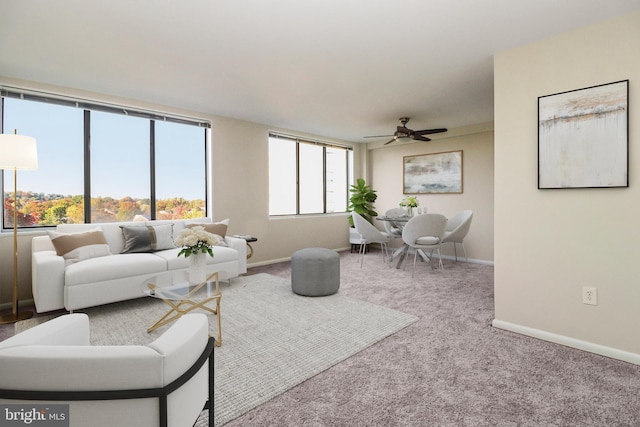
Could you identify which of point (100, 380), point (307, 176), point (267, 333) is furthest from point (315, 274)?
point (307, 176)

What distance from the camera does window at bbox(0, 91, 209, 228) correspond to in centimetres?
367

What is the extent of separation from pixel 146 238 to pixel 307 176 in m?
3.54

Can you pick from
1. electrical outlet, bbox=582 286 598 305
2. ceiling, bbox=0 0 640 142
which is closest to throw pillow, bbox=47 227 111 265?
ceiling, bbox=0 0 640 142

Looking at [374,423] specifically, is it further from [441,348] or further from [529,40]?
[529,40]

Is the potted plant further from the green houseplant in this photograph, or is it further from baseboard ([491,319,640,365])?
baseboard ([491,319,640,365])

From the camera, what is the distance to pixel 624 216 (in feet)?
7.52

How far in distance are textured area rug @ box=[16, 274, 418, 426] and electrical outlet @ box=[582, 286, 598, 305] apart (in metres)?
1.33

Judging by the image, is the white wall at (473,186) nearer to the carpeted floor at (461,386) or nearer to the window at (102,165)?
the carpeted floor at (461,386)

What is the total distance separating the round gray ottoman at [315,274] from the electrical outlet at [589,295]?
2.34 metres

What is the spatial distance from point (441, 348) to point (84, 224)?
4.06 meters

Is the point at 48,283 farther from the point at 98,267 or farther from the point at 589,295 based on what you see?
the point at 589,295

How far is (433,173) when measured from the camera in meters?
6.51

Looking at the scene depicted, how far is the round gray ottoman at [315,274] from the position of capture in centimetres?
378

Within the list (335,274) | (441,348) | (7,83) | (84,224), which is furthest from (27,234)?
(441,348)
